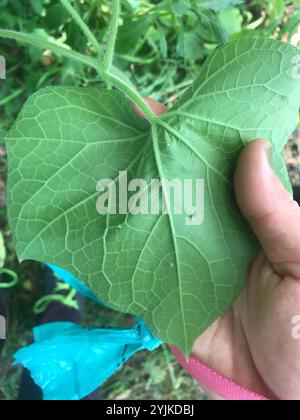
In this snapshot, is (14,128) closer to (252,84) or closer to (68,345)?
(252,84)

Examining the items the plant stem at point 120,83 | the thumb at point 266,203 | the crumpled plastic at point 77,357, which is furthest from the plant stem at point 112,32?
the crumpled plastic at point 77,357

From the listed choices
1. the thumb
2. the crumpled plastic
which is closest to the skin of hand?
the thumb

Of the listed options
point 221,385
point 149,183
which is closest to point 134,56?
point 149,183

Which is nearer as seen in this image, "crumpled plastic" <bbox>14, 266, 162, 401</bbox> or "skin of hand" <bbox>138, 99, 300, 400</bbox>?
"skin of hand" <bbox>138, 99, 300, 400</bbox>

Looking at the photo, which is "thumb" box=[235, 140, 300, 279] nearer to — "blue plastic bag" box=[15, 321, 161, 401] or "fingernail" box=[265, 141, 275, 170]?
"fingernail" box=[265, 141, 275, 170]

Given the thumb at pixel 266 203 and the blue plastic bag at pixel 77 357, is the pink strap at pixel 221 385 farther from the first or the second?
the thumb at pixel 266 203

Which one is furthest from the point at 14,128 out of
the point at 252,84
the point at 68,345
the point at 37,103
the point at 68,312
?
the point at 68,312
